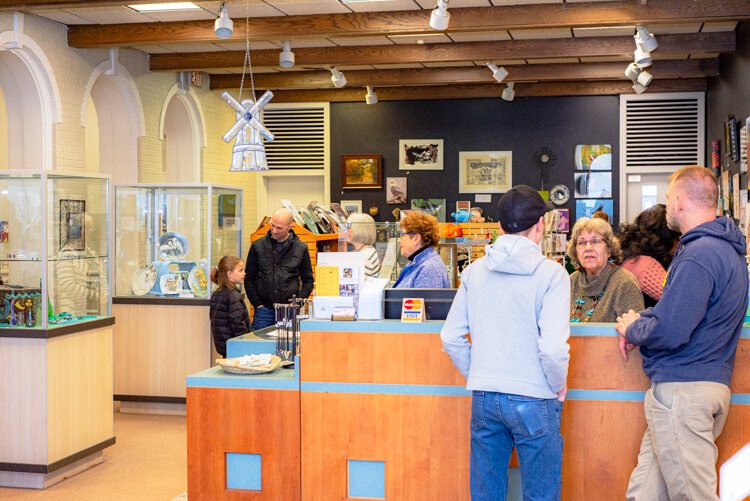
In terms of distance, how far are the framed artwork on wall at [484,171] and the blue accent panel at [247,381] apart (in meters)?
9.03

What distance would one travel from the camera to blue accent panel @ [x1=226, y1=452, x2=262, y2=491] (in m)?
4.18

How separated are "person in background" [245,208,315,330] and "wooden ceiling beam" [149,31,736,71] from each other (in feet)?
11.2

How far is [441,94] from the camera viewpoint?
12.7 metres

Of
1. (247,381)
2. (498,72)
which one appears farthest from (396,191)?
(247,381)

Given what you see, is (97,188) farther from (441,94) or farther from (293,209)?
(441,94)

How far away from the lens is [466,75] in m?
11.4

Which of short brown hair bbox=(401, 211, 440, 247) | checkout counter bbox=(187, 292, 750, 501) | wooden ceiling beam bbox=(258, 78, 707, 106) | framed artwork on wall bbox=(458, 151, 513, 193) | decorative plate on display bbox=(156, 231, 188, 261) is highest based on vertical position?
wooden ceiling beam bbox=(258, 78, 707, 106)

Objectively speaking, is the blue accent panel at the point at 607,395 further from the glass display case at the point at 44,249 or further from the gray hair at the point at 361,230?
the glass display case at the point at 44,249

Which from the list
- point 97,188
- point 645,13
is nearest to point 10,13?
point 97,188

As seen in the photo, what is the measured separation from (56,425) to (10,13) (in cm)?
400

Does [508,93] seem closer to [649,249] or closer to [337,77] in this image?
[337,77]

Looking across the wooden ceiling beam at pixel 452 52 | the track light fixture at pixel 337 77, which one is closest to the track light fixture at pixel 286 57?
the wooden ceiling beam at pixel 452 52

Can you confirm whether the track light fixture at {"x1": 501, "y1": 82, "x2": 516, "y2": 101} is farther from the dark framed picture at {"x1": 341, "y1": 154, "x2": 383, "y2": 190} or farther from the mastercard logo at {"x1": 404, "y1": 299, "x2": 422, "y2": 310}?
the mastercard logo at {"x1": 404, "y1": 299, "x2": 422, "y2": 310}

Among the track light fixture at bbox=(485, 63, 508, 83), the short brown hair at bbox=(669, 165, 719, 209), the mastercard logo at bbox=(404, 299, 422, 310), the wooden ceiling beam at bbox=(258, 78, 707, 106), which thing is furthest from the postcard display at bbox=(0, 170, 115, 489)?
the wooden ceiling beam at bbox=(258, 78, 707, 106)
